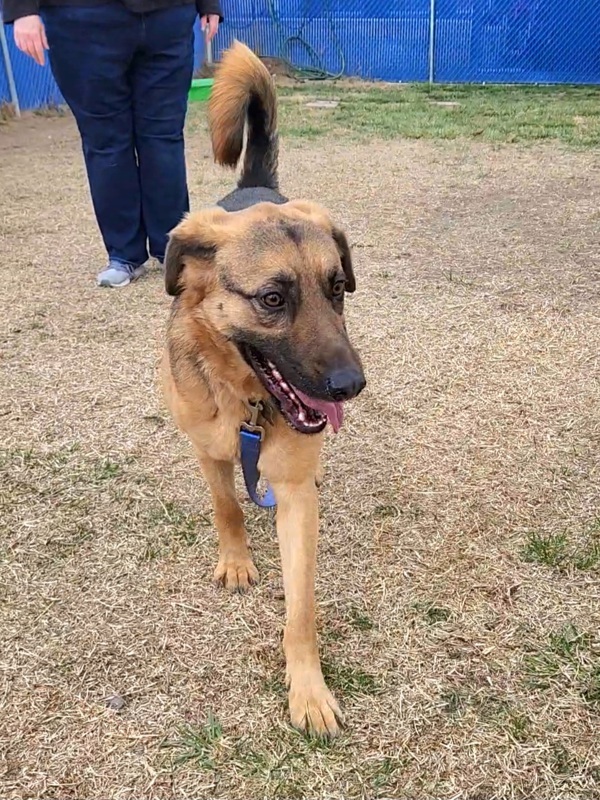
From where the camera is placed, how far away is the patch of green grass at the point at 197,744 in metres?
1.80

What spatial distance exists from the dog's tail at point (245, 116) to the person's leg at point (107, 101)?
3.95 feet

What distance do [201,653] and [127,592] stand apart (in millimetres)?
347

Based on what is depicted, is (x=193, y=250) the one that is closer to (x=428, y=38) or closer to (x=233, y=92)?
(x=233, y=92)

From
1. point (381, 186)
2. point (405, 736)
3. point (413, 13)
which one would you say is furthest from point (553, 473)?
point (413, 13)

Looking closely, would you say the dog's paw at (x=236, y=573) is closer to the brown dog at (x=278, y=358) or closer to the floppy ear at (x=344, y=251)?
the brown dog at (x=278, y=358)

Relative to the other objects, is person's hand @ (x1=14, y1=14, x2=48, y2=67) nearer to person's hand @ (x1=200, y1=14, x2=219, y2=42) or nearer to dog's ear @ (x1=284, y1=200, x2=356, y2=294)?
person's hand @ (x1=200, y1=14, x2=219, y2=42)

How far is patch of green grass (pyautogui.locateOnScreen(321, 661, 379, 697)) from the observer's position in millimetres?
1998

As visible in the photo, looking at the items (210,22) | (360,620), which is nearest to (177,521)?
(360,620)

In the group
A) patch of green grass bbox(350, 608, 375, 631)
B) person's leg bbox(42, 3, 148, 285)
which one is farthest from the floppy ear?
person's leg bbox(42, 3, 148, 285)

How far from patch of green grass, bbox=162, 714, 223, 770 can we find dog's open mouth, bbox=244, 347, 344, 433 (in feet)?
2.47

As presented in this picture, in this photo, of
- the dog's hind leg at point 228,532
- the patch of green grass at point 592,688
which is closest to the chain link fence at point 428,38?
the dog's hind leg at point 228,532

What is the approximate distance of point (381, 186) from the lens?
6.60 meters

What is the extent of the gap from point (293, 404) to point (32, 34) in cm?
292

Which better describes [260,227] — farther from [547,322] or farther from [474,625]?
[547,322]
